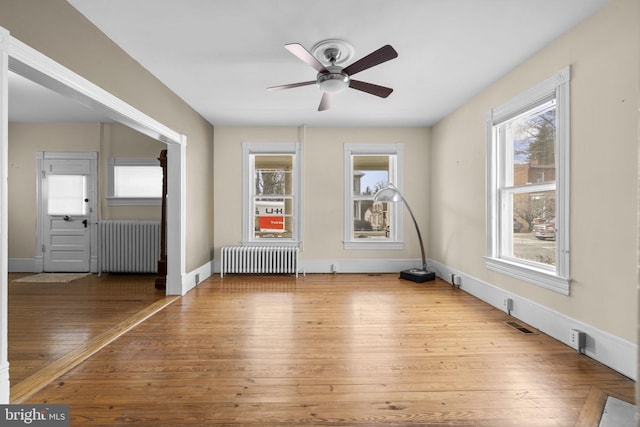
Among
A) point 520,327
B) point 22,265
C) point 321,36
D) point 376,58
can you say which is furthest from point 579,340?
point 22,265

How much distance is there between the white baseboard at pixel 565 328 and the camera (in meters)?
2.12

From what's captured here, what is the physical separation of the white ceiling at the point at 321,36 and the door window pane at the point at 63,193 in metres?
3.31

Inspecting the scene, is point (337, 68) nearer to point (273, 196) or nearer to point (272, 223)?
point (273, 196)

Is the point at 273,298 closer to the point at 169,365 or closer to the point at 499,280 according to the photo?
the point at 169,365

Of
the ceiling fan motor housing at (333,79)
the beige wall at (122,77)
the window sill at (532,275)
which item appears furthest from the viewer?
the ceiling fan motor housing at (333,79)

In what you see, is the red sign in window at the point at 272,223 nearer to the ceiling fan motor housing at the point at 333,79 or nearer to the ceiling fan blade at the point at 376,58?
the ceiling fan motor housing at the point at 333,79

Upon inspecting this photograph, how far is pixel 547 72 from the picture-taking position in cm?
284

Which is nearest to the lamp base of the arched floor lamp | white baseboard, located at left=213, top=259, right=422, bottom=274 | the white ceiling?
the arched floor lamp

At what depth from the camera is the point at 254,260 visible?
5320mm

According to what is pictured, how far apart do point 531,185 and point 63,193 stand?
729 cm

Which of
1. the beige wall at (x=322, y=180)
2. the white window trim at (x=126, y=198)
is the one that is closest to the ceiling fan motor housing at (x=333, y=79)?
the beige wall at (x=322, y=180)

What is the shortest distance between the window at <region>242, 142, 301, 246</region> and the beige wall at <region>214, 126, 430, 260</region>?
6.3 inches

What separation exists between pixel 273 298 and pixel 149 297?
64.8 inches

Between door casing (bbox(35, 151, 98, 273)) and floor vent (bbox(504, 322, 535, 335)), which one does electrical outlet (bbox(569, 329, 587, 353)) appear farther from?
door casing (bbox(35, 151, 98, 273))
